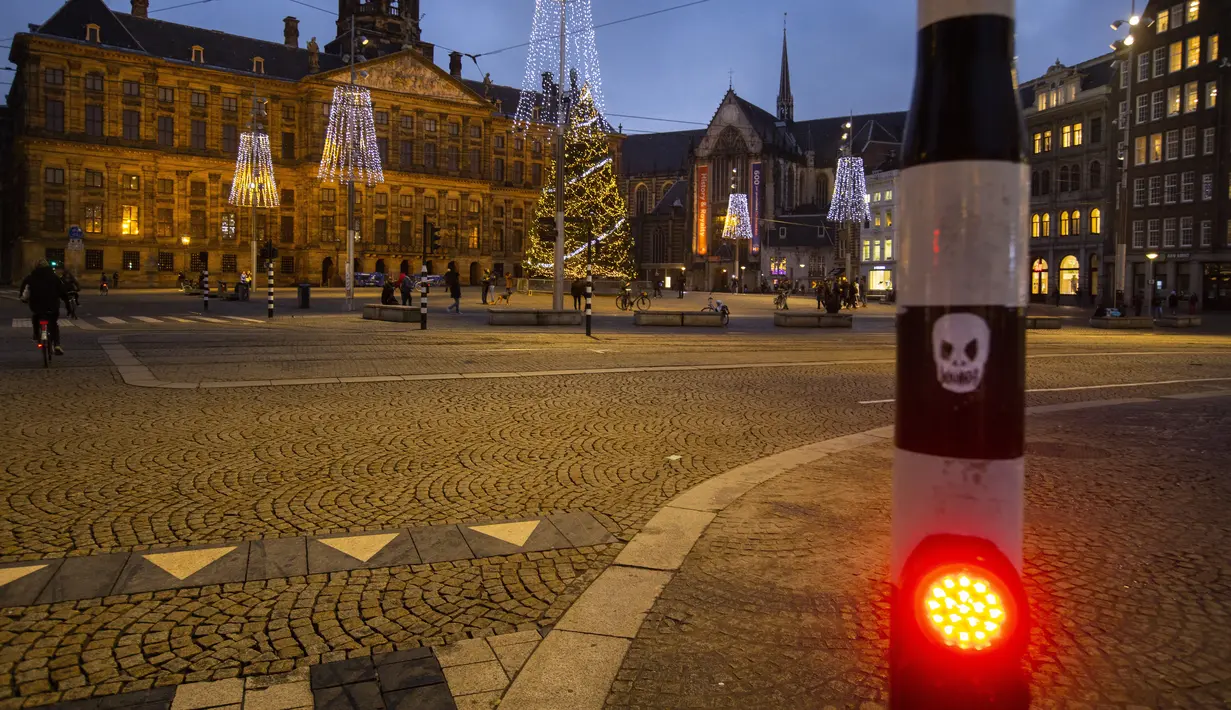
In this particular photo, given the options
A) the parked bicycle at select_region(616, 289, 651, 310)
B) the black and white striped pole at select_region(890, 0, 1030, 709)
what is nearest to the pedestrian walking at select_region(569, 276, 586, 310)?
the parked bicycle at select_region(616, 289, 651, 310)

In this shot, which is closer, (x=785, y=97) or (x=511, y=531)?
(x=511, y=531)

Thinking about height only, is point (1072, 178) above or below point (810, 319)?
above

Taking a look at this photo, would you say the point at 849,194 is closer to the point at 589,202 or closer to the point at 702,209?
the point at 589,202

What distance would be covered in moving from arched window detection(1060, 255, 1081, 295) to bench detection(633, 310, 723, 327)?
1791 inches

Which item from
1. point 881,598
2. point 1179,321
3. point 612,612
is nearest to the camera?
point 612,612

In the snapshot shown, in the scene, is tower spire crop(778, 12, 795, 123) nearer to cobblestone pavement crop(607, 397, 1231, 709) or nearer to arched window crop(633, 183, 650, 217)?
arched window crop(633, 183, 650, 217)

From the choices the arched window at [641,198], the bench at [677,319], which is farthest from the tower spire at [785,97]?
the bench at [677,319]

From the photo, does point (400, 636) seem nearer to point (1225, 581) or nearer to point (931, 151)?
point (931, 151)

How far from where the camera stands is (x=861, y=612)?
364 centimetres

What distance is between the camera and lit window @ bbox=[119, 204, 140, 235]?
6925 cm

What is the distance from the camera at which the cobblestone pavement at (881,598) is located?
9.76ft

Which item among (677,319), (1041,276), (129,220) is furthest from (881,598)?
(129,220)

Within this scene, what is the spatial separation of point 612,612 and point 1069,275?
68.6 m

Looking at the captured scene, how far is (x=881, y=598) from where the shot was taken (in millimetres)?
3803
